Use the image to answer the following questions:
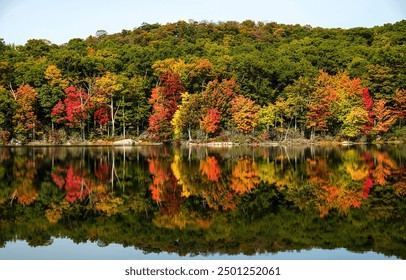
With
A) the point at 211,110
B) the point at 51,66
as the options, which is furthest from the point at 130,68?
the point at 211,110

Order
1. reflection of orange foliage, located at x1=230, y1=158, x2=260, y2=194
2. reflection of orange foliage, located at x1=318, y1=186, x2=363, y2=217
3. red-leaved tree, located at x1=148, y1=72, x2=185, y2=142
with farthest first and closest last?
red-leaved tree, located at x1=148, y1=72, x2=185, y2=142 < reflection of orange foliage, located at x1=230, y1=158, x2=260, y2=194 < reflection of orange foliage, located at x1=318, y1=186, x2=363, y2=217

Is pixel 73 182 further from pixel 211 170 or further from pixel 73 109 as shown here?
pixel 73 109

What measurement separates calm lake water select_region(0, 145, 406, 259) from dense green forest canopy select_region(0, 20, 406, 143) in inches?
1054

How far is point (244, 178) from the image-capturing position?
17.0m

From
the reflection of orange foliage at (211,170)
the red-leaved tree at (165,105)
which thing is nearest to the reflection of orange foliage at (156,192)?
the reflection of orange foliage at (211,170)

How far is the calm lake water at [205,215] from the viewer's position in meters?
8.45

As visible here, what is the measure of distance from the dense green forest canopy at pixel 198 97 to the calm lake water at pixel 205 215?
26.8 m

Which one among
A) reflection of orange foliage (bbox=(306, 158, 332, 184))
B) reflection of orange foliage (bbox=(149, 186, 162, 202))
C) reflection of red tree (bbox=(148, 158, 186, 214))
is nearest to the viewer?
reflection of red tree (bbox=(148, 158, 186, 214))

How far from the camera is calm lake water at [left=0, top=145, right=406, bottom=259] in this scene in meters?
8.45

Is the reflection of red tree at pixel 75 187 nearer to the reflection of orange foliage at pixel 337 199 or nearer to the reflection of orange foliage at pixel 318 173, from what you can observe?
the reflection of orange foliage at pixel 337 199

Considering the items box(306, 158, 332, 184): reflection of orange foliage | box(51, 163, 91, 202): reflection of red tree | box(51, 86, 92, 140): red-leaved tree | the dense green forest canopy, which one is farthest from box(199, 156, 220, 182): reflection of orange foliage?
box(51, 86, 92, 140): red-leaved tree

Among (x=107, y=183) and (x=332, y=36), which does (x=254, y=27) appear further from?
(x=107, y=183)

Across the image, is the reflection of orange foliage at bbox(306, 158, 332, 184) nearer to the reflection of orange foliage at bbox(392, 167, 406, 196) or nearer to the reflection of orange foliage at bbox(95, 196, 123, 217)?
the reflection of orange foliage at bbox(392, 167, 406, 196)
